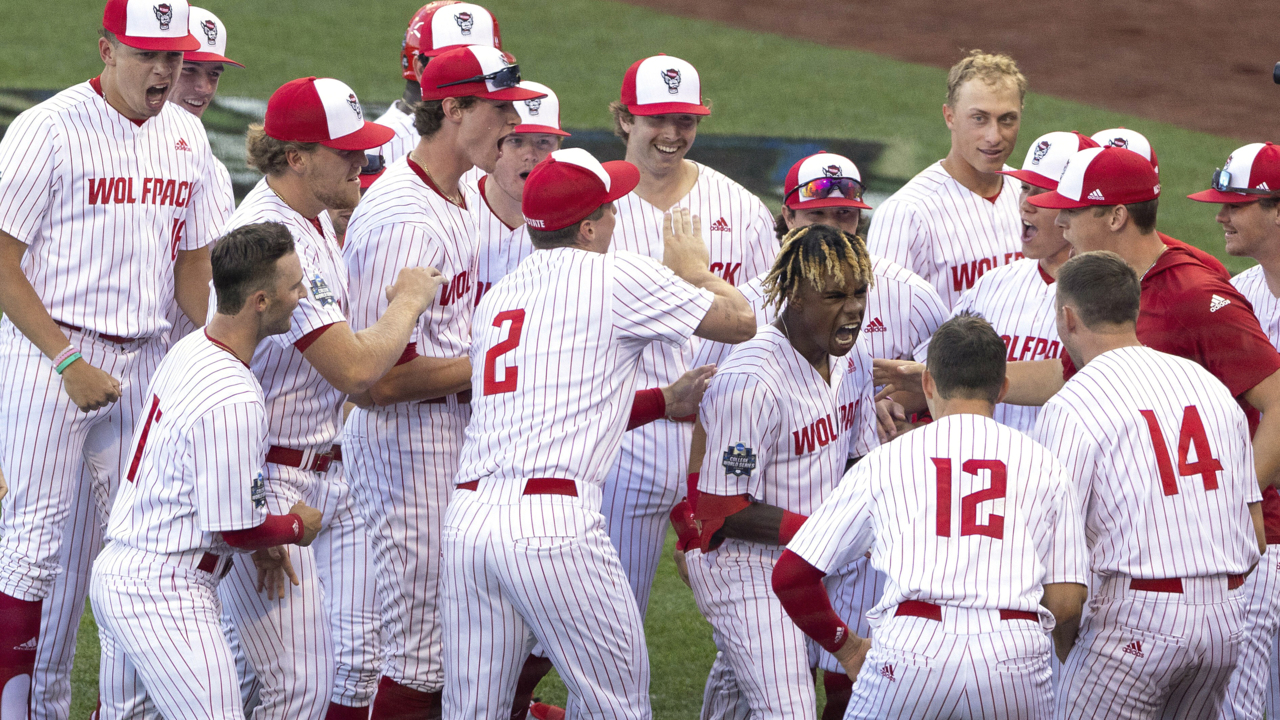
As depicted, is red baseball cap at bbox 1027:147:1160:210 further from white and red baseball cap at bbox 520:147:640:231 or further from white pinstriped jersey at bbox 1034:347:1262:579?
white and red baseball cap at bbox 520:147:640:231

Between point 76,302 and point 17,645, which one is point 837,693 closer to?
point 17,645

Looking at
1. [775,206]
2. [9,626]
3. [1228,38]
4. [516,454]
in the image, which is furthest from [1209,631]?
[1228,38]

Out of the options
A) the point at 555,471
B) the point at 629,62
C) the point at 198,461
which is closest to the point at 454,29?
the point at 555,471

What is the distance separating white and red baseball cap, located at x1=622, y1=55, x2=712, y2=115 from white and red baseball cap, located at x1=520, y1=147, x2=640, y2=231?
105 centimetres

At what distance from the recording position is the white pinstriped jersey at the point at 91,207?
435 centimetres

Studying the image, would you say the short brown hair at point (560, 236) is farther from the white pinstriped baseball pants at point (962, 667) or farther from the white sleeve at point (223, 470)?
the white pinstriped baseball pants at point (962, 667)

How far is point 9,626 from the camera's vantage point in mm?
4270

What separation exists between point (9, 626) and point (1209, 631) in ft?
11.0

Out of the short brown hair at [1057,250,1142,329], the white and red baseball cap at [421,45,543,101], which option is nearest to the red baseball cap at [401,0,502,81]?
the white and red baseball cap at [421,45,543,101]

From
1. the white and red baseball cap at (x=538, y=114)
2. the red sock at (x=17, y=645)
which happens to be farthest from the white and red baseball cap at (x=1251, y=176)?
the red sock at (x=17, y=645)

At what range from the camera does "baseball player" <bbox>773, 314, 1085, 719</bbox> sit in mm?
3229

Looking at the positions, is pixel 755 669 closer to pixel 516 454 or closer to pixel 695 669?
pixel 516 454

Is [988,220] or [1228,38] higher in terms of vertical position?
[1228,38]

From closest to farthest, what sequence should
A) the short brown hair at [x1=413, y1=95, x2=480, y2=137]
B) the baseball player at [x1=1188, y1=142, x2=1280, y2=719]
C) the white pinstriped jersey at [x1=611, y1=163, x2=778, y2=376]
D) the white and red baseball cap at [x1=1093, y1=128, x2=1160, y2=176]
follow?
the baseball player at [x1=1188, y1=142, x2=1280, y2=719], the short brown hair at [x1=413, y1=95, x2=480, y2=137], the white pinstriped jersey at [x1=611, y1=163, x2=778, y2=376], the white and red baseball cap at [x1=1093, y1=128, x2=1160, y2=176]
